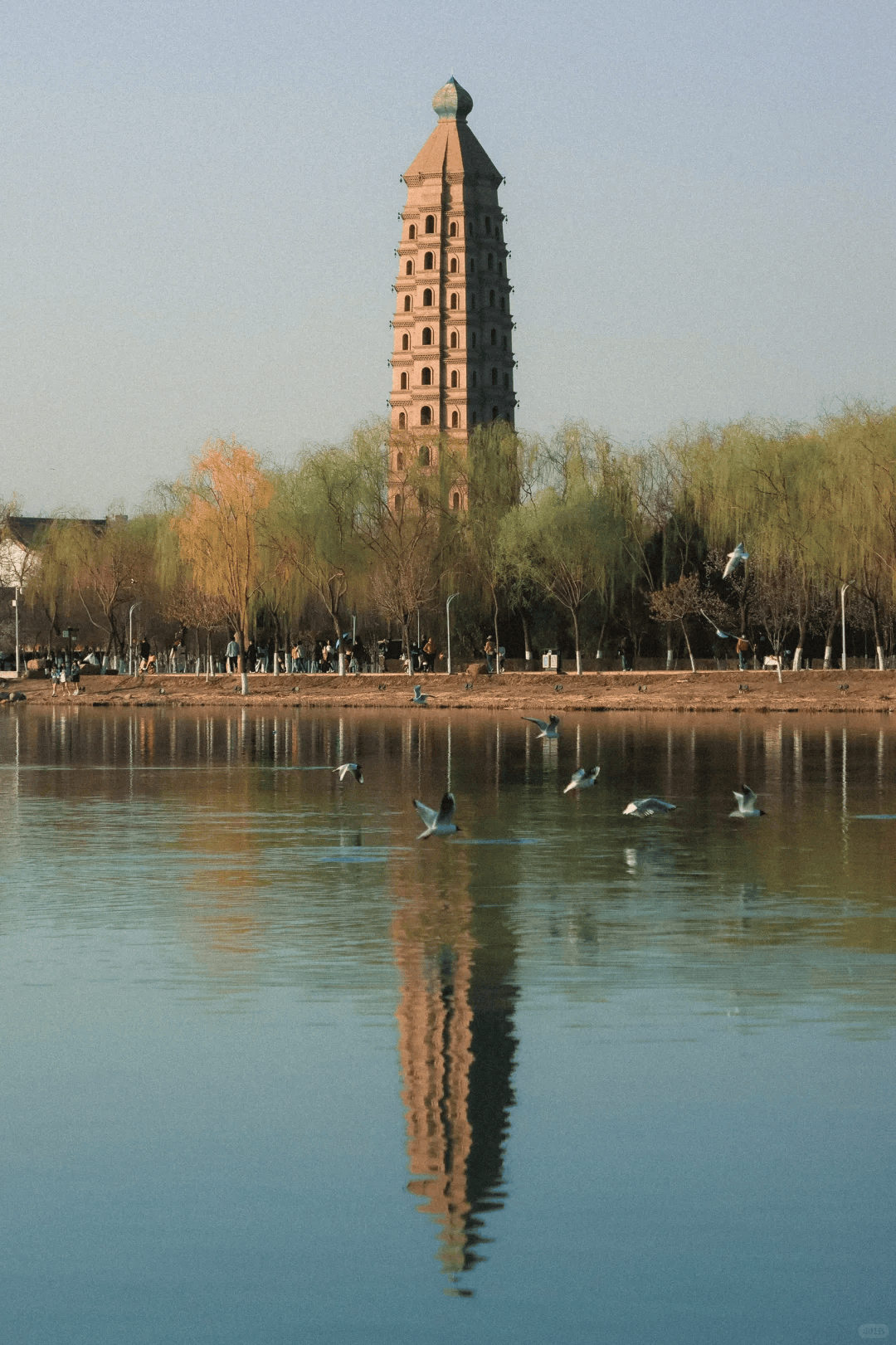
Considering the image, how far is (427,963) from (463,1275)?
608 cm

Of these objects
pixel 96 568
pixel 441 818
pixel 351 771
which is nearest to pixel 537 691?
pixel 96 568

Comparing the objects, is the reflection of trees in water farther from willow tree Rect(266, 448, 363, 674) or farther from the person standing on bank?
willow tree Rect(266, 448, 363, 674)

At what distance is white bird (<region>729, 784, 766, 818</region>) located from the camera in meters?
21.7

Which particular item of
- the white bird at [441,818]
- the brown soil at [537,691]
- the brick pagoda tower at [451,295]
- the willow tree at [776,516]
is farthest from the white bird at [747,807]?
the brick pagoda tower at [451,295]

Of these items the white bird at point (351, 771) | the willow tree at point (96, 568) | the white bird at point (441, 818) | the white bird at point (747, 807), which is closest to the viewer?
the white bird at point (441, 818)

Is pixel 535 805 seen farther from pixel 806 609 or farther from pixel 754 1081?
pixel 806 609

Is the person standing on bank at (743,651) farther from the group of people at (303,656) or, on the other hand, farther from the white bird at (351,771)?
the white bird at (351,771)

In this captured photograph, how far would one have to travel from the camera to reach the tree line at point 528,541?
69.2 metres

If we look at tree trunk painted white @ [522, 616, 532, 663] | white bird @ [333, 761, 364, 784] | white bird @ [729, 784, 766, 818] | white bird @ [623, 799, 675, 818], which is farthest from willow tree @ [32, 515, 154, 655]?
white bird @ [729, 784, 766, 818]

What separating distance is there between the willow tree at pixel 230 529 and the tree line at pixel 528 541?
0.23ft

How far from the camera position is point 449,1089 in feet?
31.3

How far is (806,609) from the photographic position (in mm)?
68562

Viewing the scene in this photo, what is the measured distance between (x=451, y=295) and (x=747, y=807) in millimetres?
100403

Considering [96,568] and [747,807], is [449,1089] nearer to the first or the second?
[747,807]
